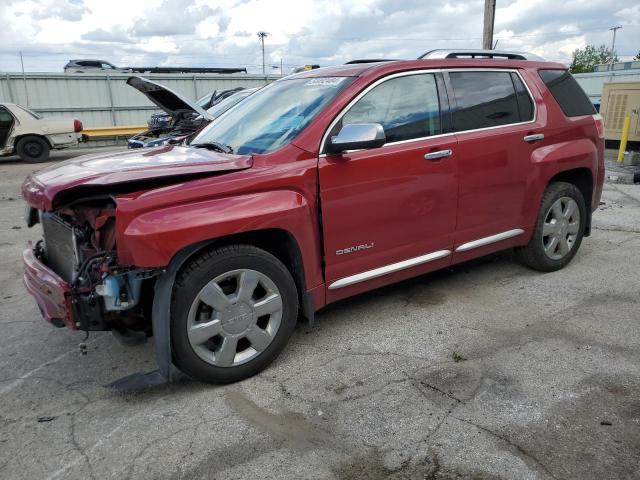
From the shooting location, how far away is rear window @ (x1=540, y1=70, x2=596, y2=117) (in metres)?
4.65

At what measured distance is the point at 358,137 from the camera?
321cm

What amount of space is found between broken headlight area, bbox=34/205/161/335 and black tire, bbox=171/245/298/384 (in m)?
0.20

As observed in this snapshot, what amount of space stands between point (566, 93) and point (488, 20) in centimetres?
1003

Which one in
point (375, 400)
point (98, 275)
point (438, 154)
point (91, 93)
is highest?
point (91, 93)

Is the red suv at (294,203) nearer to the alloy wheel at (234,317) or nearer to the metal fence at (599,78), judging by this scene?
the alloy wheel at (234,317)

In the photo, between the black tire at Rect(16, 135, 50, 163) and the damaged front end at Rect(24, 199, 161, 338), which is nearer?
the damaged front end at Rect(24, 199, 161, 338)

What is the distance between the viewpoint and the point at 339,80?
368cm

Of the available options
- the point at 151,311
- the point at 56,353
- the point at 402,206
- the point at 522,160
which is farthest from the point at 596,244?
the point at 56,353

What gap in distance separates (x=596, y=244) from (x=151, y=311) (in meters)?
4.83

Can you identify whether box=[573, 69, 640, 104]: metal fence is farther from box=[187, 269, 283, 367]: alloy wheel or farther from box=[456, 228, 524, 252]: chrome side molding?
box=[187, 269, 283, 367]: alloy wheel

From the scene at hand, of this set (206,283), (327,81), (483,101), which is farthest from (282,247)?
(483,101)

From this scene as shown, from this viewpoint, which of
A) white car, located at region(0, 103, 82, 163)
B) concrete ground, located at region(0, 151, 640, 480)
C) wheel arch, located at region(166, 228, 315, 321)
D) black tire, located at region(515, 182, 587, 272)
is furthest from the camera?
white car, located at region(0, 103, 82, 163)

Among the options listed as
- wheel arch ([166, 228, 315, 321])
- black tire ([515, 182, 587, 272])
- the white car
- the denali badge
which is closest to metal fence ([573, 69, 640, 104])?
black tire ([515, 182, 587, 272])

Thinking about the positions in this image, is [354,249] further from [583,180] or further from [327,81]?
[583,180]
